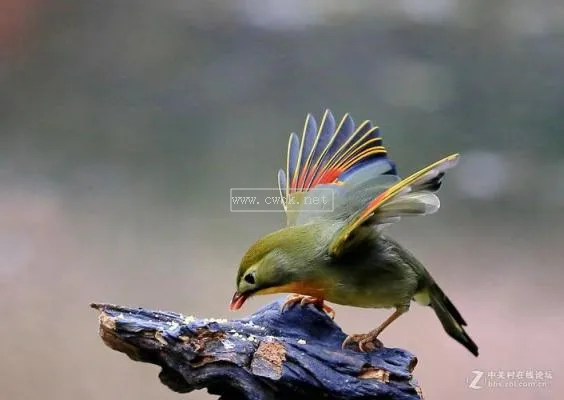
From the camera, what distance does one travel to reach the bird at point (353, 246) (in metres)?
0.73

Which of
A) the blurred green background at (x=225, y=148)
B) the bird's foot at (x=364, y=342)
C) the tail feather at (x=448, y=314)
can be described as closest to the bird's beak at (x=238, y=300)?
the bird's foot at (x=364, y=342)

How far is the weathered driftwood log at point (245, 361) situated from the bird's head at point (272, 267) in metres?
0.05

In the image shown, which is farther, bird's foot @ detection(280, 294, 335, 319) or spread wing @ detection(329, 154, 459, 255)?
bird's foot @ detection(280, 294, 335, 319)

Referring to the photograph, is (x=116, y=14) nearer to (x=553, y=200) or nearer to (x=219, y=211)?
(x=219, y=211)

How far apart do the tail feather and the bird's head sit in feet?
0.70

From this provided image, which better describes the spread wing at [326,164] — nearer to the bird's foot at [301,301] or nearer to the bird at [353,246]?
the bird at [353,246]

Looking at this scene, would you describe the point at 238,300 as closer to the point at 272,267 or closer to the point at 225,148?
the point at 272,267

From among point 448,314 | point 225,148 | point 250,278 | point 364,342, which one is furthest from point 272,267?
point 225,148

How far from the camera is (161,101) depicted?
1303 mm

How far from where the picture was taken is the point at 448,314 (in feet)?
3.02

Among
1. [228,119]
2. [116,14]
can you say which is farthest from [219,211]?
[116,14]

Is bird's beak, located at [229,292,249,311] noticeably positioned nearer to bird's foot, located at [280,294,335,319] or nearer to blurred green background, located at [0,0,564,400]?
bird's foot, located at [280,294,335,319]

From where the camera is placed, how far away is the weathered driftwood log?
0.73 metres

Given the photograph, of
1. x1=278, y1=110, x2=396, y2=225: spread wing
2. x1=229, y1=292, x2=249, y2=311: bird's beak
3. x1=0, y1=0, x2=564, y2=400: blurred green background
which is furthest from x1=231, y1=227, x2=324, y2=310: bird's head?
x1=0, y1=0, x2=564, y2=400: blurred green background
